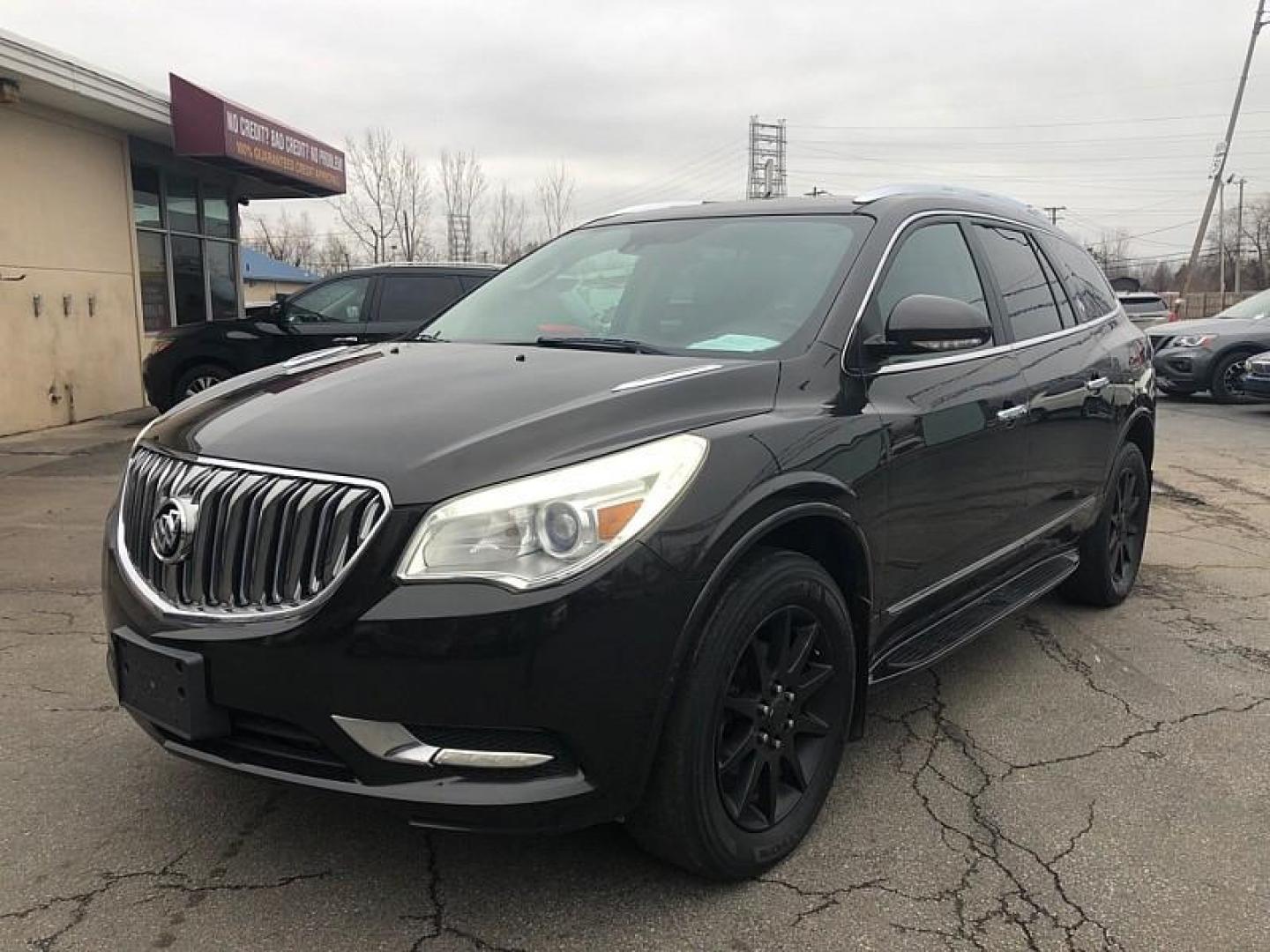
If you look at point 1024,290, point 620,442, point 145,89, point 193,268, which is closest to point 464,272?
point 145,89

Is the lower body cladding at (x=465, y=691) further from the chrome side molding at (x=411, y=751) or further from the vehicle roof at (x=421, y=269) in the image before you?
the vehicle roof at (x=421, y=269)

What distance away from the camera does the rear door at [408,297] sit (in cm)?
1048

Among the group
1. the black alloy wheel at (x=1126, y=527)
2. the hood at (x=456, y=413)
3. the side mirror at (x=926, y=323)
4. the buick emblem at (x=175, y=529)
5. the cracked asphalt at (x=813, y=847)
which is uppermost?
the side mirror at (x=926, y=323)

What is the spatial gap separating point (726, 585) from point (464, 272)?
28.3ft

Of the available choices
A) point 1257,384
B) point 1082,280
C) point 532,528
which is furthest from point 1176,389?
point 532,528

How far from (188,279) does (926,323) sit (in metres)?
13.6

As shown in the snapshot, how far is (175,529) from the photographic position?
2473mm

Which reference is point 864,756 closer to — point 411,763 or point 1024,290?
point 411,763

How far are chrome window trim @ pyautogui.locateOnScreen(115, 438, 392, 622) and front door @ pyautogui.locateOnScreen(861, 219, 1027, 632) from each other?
60.8 inches

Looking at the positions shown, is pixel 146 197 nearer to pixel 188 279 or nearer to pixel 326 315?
pixel 188 279

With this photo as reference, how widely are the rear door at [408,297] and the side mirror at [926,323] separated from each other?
310 inches

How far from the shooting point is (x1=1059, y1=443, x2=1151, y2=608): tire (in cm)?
487

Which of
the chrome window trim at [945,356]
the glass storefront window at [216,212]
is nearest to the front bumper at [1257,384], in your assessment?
the chrome window trim at [945,356]

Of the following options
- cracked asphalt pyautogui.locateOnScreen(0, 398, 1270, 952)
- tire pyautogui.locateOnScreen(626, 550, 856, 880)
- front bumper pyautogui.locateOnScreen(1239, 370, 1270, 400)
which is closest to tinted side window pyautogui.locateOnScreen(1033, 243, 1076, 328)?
cracked asphalt pyautogui.locateOnScreen(0, 398, 1270, 952)
